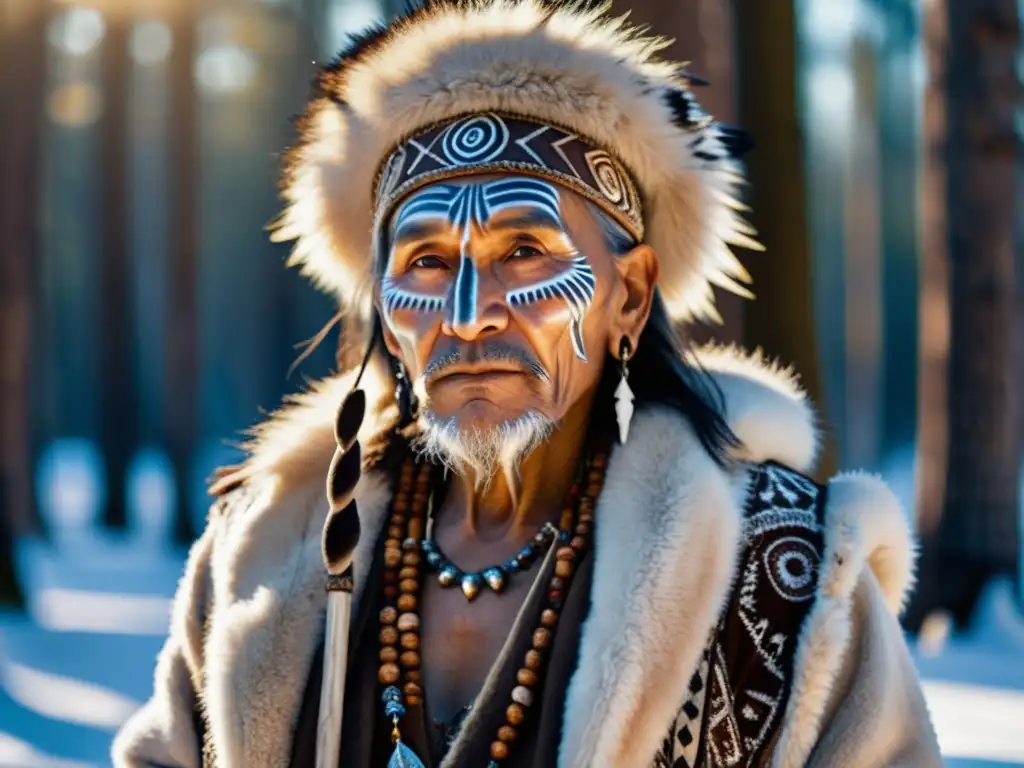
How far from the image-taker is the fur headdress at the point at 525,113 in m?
2.45

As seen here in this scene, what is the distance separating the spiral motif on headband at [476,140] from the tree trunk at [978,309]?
698cm

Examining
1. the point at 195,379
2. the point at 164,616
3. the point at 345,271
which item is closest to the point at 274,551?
the point at 345,271

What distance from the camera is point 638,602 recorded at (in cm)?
221

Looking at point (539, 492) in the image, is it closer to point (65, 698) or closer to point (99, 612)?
point (65, 698)

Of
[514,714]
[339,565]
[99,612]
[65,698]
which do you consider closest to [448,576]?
[339,565]

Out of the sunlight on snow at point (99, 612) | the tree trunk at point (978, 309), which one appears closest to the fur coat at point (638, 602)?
the tree trunk at point (978, 309)

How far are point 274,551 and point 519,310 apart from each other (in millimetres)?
687

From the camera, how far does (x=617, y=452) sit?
2451 mm

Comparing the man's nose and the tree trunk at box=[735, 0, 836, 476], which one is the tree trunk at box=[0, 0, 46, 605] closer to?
the tree trunk at box=[735, 0, 836, 476]

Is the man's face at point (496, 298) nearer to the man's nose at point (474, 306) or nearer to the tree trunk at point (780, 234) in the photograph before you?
the man's nose at point (474, 306)

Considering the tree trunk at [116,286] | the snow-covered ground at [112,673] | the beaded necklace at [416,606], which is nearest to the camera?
the beaded necklace at [416,606]

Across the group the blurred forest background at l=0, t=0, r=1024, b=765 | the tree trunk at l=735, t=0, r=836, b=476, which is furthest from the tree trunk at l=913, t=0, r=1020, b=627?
the tree trunk at l=735, t=0, r=836, b=476

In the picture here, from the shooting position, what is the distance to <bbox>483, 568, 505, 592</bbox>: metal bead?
2.44 m

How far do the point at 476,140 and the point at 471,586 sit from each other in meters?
0.82
